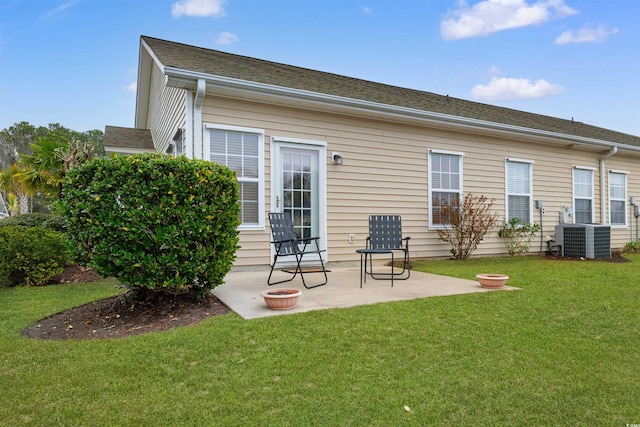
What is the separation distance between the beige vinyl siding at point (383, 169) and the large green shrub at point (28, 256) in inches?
96.0

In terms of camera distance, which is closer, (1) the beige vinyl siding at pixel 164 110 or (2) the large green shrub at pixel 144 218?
(2) the large green shrub at pixel 144 218

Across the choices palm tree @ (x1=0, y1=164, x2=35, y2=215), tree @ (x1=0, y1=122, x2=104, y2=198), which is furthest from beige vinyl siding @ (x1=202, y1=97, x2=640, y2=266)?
palm tree @ (x1=0, y1=164, x2=35, y2=215)

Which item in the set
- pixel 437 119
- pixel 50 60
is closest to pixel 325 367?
pixel 437 119

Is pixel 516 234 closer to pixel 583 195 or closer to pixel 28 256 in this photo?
pixel 583 195

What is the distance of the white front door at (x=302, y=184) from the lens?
6012 mm

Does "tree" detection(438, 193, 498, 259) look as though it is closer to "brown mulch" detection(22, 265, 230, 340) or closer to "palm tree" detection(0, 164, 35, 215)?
"brown mulch" detection(22, 265, 230, 340)

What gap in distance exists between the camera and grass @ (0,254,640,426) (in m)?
1.83

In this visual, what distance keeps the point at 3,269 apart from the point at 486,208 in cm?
793

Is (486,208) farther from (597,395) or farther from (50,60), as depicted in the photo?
(50,60)

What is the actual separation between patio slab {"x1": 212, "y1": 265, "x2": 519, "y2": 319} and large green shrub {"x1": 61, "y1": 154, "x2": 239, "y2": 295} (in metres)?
0.60

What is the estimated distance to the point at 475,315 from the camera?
331cm

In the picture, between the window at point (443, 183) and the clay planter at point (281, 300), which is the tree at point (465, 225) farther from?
the clay planter at point (281, 300)

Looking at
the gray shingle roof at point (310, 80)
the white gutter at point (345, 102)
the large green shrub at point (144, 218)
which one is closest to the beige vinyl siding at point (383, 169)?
the white gutter at point (345, 102)

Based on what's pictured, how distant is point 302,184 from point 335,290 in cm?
240
